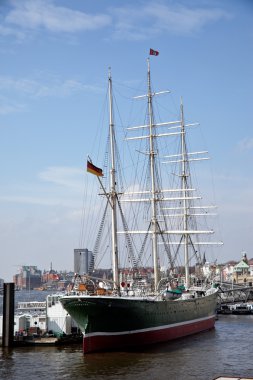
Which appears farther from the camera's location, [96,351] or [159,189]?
[159,189]

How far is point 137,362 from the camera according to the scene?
139ft

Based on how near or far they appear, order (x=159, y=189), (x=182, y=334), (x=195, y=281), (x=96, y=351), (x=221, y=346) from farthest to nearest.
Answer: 1. (x=195, y=281)
2. (x=159, y=189)
3. (x=182, y=334)
4. (x=221, y=346)
5. (x=96, y=351)

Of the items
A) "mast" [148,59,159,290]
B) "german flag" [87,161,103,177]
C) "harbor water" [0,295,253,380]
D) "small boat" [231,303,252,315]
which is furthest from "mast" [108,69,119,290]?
"small boat" [231,303,252,315]

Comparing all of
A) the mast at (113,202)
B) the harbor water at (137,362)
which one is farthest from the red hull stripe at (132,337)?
the mast at (113,202)

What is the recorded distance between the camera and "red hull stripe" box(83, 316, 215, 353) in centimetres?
4697

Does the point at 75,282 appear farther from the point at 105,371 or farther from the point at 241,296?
the point at 241,296

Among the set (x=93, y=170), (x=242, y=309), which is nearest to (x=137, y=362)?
(x=93, y=170)

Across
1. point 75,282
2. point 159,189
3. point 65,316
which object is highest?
point 159,189

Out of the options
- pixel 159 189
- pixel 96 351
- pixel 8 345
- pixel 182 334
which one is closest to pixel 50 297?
pixel 8 345

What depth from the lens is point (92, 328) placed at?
47469 mm

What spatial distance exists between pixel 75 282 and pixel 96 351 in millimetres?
9233

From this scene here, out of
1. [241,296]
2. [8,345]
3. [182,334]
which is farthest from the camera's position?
[241,296]

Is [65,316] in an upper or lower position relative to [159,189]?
lower

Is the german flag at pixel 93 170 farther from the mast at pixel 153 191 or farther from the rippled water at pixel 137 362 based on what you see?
the rippled water at pixel 137 362
